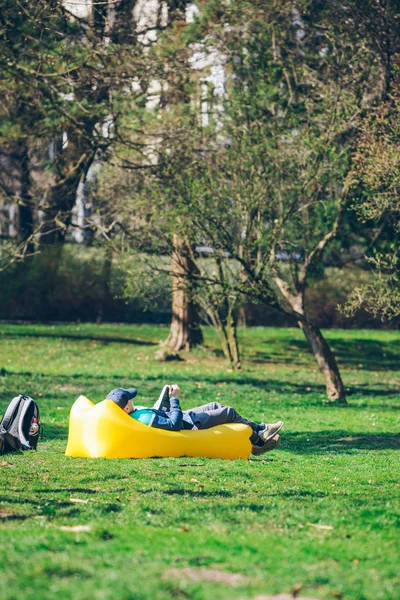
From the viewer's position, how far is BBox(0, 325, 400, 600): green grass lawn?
4926 millimetres

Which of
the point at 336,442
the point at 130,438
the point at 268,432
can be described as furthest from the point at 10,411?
the point at 336,442

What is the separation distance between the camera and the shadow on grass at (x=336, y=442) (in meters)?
11.8

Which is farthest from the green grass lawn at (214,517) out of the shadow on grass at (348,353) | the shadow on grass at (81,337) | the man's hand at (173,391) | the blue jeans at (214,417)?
the shadow on grass at (81,337)

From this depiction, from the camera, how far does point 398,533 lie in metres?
6.41

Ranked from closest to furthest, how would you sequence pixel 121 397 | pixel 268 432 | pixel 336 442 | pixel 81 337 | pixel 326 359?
1. pixel 121 397
2. pixel 268 432
3. pixel 336 442
4. pixel 326 359
5. pixel 81 337

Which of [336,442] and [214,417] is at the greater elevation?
[214,417]

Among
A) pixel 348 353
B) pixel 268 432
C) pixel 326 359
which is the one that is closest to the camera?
pixel 268 432

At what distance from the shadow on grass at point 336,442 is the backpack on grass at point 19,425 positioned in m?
3.29

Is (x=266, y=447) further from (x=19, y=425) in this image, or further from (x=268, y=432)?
(x=19, y=425)

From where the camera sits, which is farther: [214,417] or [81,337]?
[81,337]

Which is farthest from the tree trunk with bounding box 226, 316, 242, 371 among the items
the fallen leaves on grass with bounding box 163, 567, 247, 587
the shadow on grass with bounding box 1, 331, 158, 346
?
the fallen leaves on grass with bounding box 163, 567, 247, 587

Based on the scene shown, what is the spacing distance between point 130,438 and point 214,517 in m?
3.08

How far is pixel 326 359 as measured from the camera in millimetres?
17969

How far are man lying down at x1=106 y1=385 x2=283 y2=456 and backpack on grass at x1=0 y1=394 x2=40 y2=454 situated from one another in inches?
34.4
